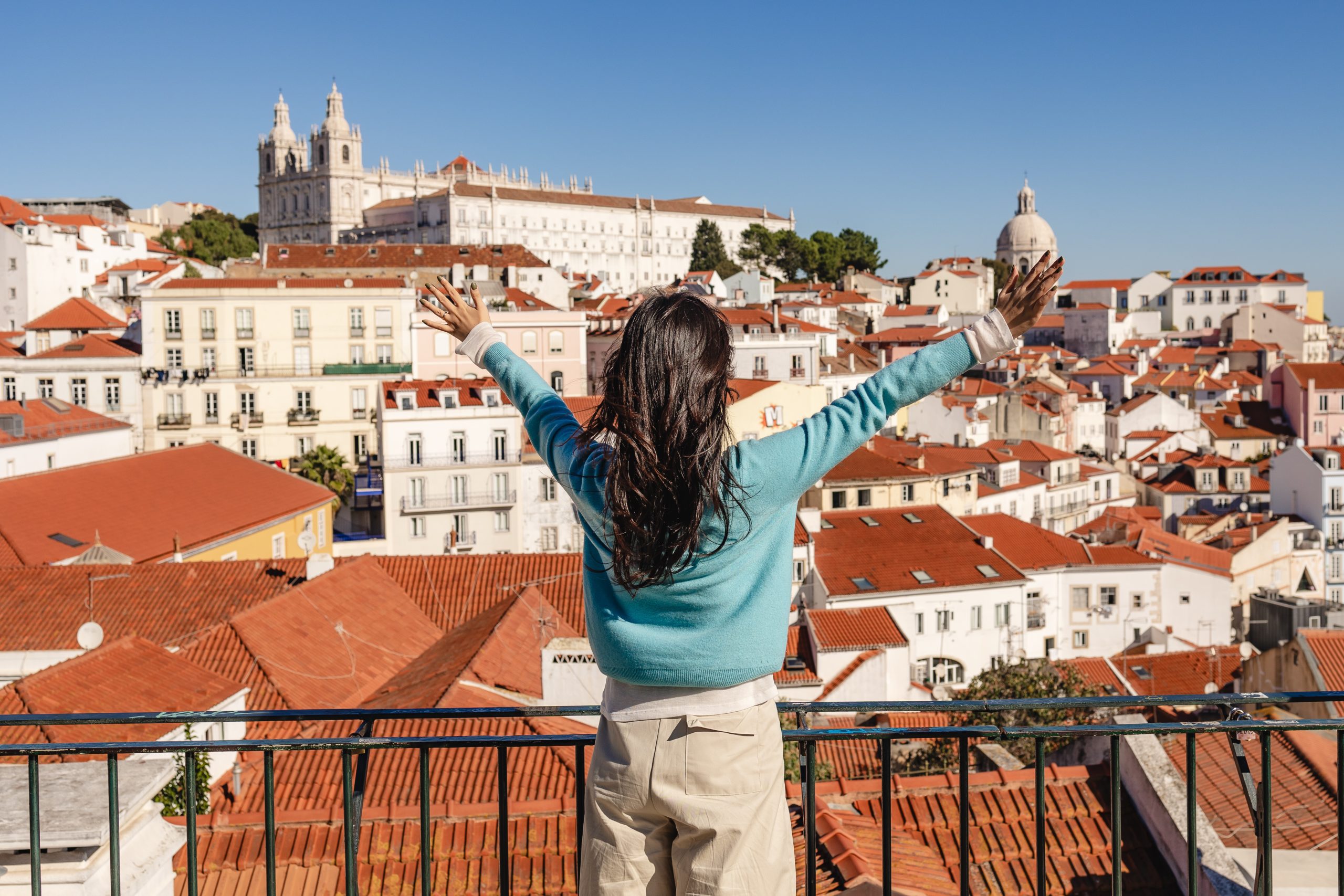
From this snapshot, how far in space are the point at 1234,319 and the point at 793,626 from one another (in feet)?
314

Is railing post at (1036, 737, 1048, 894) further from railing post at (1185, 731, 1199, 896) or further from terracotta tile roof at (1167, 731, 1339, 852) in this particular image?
terracotta tile roof at (1167, 731, 1339, 852)

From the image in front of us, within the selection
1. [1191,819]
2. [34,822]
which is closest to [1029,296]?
[1191,819]

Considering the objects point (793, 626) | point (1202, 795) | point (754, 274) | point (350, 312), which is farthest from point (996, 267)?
point (1202, 795)

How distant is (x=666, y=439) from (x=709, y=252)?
388 ft

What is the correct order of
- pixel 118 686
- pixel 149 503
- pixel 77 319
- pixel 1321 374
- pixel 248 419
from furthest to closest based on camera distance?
1. pixel 1321 374
2. pixel 77 319
3. pixel 248 419
4. pixel 149 503
5. pixel 118 686

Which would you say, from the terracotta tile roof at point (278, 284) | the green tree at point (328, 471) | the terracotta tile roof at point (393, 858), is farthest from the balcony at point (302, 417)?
the terracotta tile roof at point (393, 858)

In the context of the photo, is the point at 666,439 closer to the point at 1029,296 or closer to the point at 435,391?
the point at 1029,296

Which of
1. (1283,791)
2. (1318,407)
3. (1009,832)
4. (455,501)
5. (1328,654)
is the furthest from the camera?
(1318,407)

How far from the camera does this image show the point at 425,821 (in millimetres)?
3215

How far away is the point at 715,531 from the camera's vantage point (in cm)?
248

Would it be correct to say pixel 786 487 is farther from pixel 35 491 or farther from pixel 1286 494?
pixel 1286 494

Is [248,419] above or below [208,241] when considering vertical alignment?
below

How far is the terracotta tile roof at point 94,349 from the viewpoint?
46.1 metres

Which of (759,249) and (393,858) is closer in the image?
(393,858)
